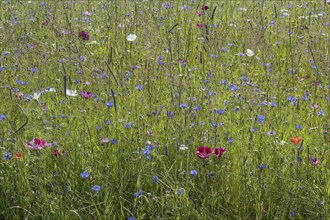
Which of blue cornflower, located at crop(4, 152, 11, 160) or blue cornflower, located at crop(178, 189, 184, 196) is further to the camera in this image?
blue cornflower, located at crop(4, 152, 11, 160)

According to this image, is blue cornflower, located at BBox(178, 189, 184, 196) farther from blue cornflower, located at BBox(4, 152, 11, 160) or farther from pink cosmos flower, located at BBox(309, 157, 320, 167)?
blue cornflower, located at BBox(4, 152, 11, 160)

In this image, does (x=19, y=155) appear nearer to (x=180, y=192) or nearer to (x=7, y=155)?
Answer: (x=7, y=155)

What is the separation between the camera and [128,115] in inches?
105

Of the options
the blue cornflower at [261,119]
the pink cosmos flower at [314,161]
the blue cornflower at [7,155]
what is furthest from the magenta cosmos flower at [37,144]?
the pink cosmos flower at [314,161]

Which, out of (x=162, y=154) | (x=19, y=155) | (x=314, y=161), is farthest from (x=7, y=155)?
(x=314, y=161)

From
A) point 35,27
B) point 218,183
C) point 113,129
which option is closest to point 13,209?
point 113,129

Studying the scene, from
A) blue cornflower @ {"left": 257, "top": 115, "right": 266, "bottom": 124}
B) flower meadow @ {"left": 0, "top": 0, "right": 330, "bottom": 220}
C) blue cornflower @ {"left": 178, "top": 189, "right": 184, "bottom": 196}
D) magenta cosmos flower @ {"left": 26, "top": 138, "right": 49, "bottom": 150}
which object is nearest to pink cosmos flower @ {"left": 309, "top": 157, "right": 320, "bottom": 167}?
flower meadow @ {"left": 0, "top": 0, "right": 330, "bottom": 220}

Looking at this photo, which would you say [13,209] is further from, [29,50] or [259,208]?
[29,50]

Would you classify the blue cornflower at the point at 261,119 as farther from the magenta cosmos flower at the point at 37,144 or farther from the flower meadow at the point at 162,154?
the magenta cosmos flower at the point at 37,144

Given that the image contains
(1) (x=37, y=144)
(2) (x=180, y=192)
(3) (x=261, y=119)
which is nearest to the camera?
(2) (x=180, y=192)

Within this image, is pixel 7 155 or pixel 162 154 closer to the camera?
pixel 7 155

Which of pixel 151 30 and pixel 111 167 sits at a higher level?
pixel 151 30

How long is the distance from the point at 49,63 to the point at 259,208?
6.60 ft

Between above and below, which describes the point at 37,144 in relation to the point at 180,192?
above
